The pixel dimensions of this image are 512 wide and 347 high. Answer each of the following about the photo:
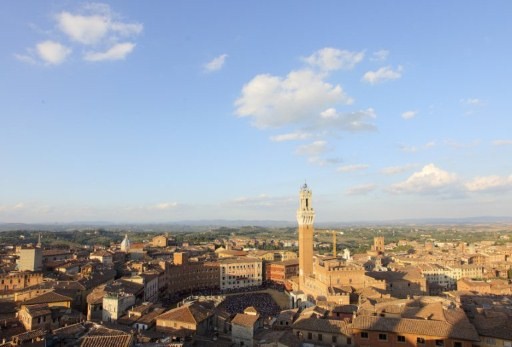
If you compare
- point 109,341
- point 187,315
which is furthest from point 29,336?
point 187,315

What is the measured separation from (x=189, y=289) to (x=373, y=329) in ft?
161

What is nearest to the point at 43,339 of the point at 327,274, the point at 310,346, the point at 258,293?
the point at 310,346

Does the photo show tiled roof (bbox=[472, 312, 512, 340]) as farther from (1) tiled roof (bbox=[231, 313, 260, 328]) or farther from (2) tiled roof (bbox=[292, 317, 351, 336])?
(1) tiled roof (bbox=[231, 313, 260, 328])

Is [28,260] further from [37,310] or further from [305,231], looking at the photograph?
[305,231]

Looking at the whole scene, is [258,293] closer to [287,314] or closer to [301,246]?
[301,246]

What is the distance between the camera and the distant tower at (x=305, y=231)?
6888 centimetres

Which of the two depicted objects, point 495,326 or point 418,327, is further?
point 495,326

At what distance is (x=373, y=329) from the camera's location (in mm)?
27062

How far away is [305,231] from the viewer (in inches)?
2788

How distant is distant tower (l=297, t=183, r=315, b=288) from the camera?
68.9 metres

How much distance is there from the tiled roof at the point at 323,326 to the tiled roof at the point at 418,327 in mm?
1293

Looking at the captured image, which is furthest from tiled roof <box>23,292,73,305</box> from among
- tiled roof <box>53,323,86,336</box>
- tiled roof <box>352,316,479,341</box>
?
tiled roof <box>352,316,479,341</box>

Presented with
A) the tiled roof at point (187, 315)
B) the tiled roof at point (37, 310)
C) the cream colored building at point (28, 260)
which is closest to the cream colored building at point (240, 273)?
the cream colored building at point (28, 260)

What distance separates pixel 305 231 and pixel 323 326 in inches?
1615
